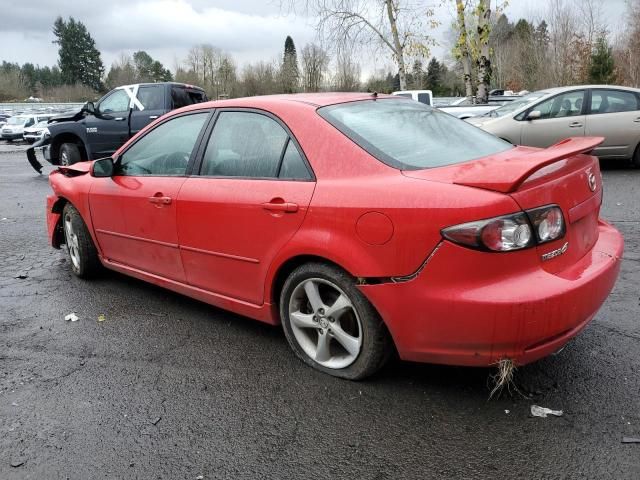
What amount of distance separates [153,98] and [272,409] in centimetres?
1083

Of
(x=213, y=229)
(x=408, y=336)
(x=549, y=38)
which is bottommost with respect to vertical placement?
(x=408, y=336)

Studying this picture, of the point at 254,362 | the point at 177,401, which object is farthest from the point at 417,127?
the point at 177,401

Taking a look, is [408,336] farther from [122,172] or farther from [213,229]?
[122,172]

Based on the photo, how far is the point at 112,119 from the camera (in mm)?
12328

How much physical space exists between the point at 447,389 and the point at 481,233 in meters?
0.94

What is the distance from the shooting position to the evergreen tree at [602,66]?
32.0 metres

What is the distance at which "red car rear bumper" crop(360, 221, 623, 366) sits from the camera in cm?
238

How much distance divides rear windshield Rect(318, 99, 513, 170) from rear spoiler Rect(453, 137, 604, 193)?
26 centimetres

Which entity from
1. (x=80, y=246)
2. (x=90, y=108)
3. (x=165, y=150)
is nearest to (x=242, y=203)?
(x=165, y=150)

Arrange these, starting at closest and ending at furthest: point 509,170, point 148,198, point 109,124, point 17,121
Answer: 1. point 509,170
2. point 148,198
3. point 109,124
4. point 17,121

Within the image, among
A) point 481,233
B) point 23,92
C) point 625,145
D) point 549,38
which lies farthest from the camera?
point 23,92

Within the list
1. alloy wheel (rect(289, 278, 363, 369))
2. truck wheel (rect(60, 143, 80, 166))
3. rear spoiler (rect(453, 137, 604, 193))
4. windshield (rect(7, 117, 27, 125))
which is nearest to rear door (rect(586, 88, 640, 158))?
rear spoiler (rect(453, 137, 604, 193))

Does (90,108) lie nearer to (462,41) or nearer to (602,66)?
(462,41)

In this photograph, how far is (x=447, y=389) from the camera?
286cm
